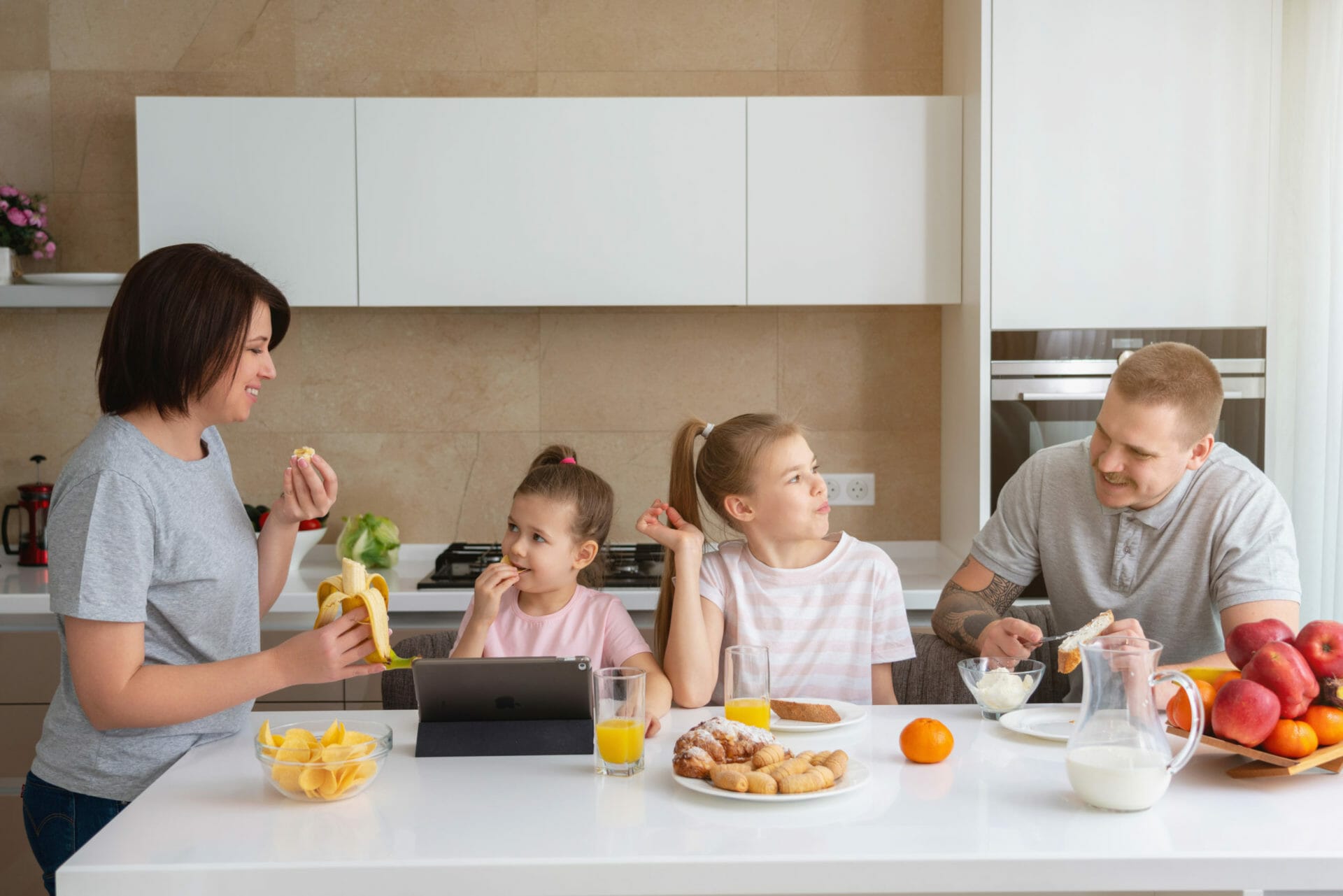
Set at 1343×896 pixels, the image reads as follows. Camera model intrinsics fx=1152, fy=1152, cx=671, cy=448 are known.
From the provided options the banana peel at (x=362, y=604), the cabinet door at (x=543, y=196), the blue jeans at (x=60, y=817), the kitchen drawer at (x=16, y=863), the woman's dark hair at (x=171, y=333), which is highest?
the cabinet door at (x=543, y=196)

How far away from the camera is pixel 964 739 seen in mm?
1560

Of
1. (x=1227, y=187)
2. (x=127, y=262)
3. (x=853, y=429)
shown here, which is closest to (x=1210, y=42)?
(x=1227, y=187)

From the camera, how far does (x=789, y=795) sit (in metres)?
1.27

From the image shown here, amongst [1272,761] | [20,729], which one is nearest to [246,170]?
[20,729]

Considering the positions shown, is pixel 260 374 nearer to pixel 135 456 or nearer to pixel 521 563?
pixel 135 456

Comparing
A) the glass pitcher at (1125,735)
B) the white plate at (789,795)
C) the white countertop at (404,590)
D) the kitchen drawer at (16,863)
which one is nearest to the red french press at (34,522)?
the white countertop at (404,590)

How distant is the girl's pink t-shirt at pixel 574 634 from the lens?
192 centimetres

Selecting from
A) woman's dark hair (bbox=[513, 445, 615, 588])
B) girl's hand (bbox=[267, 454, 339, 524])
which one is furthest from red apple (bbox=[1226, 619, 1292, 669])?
girl's hand (bbox=[267, 454, 339, 524])

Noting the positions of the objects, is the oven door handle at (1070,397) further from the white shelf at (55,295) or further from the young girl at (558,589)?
the white shelf at (55,295)

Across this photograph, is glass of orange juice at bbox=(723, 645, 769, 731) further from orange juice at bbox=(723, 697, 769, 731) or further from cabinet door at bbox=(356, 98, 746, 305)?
cabinet door at bbox=(356, 98, 746, 305)

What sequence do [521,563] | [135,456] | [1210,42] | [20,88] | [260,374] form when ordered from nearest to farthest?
[135,456], [260,374], [521,563], [1210,42], [20,88]

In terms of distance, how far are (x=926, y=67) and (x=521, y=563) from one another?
2.13 meters

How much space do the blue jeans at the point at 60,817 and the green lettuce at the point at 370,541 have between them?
1.55m

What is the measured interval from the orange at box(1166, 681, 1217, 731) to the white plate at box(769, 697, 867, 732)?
40 centimetres
